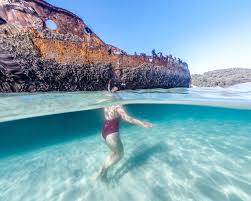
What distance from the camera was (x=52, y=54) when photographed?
9453mm

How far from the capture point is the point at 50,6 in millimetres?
9742

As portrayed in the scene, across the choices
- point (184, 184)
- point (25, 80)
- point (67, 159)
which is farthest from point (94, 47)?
point (184, 184)

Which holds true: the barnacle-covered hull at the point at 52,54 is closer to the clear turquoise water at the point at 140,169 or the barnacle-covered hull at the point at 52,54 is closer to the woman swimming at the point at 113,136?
the clear turquoise water at the point at 140,169

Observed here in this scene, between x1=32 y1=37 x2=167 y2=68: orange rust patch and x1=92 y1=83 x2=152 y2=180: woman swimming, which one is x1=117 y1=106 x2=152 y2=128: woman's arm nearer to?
x1=92 y1=83 x2=152 y2=180: woman swimming

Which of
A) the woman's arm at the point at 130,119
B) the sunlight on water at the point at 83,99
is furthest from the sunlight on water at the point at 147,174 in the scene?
the sunlight on water at the point at 83,99

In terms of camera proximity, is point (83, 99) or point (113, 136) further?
point (83, 99)

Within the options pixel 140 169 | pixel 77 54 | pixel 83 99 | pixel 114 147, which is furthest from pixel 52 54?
pixel 140 169

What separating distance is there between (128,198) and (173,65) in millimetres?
11635

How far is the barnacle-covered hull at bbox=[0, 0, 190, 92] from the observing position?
888 cm

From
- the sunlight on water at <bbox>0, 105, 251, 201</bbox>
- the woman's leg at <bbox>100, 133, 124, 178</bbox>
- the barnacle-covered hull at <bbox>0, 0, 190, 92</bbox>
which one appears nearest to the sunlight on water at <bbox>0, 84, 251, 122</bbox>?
the barnacle-covered hull at <bbox>0, 0, 190, 92</bbox>

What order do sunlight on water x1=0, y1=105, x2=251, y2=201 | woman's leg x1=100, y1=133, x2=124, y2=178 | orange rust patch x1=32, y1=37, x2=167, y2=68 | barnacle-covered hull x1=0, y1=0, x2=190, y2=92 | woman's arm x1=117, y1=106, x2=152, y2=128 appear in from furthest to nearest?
1. orange rust patch x1=32, y1=37, x2=167, y2=68
2. barnacle-covered hull x1=0, y1=0, x2=190, y2=92
3. woman's leg x1=100, y1=133, x2=124, y2=178
4. sunlight on water x1=0, y1=105, x2=251, y2=201
5. woman's arm x1=117, y1=106, x2=152, y2=128

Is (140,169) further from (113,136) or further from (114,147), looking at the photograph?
(113,136)

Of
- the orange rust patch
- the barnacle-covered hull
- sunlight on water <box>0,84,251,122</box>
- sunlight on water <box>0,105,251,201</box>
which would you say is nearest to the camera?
sunlight on water <box>0,105,251,201</box>

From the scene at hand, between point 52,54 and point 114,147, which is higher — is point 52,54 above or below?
above
